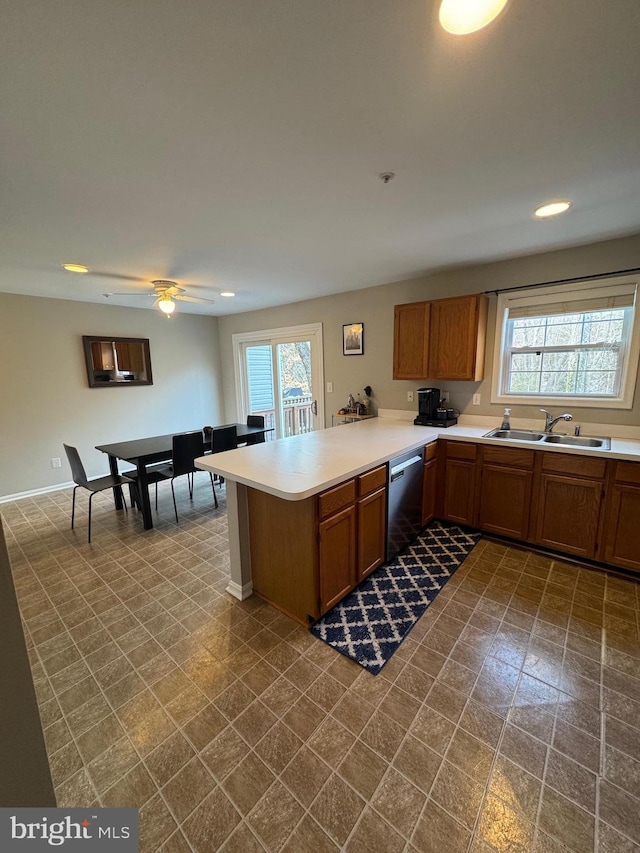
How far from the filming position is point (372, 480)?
224cm

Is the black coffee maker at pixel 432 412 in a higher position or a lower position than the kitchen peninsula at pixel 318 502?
higher

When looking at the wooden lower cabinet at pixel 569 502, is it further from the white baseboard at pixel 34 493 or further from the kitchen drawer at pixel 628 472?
the white baseboard at pixel 34 493

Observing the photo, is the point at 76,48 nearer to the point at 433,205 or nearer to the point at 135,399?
the point at 433,205

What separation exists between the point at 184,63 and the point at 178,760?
2.44 metres

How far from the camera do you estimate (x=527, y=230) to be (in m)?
2.38

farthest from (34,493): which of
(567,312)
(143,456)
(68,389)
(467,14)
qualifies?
(567,312)

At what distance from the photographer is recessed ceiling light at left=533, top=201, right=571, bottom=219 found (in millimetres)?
1969

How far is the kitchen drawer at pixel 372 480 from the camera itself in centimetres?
214

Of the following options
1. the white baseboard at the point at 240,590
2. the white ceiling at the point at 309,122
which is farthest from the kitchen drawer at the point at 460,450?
the white baseboard at the point at 240,590

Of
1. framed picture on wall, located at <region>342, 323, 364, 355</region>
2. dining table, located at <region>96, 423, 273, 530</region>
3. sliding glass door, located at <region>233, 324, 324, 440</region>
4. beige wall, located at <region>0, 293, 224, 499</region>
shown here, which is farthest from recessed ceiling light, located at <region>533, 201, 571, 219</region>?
beige wall, located at <region>0, 293, 224, 499</region>

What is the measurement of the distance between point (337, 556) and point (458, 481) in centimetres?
152

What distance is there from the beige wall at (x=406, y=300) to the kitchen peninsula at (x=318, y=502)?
27.0 inches

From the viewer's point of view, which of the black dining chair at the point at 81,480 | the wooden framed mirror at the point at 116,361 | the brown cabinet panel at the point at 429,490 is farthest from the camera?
the wooden framed mirror at the point at 116,361

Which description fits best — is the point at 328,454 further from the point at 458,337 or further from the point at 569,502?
the point at 569,502
